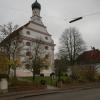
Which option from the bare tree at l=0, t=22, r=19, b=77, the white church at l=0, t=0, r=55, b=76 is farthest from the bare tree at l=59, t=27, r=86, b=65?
the bare tree at l=0, t=22, r=19, b=77

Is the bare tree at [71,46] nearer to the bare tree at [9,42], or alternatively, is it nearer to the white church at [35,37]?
the white church at [35,37]

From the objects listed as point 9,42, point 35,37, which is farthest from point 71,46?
point 9,42

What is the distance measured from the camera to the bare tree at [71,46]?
61312 mm

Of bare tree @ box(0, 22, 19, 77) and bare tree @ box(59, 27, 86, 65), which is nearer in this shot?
bare tree @ box(0, 22, 19, 77)

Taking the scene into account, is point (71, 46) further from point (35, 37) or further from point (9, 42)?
point (9, 42)

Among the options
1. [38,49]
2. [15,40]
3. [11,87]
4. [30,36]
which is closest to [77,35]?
[30,36]

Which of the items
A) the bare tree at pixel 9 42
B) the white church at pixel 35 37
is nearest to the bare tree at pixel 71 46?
the white church at pixel 35 37

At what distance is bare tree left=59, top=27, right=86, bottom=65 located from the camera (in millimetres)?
61312

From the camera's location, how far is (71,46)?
62438mm

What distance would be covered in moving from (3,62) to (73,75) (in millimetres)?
13959

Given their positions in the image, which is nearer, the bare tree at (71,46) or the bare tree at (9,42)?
the bare tree at (9,42)

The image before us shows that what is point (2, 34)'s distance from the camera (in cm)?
3816

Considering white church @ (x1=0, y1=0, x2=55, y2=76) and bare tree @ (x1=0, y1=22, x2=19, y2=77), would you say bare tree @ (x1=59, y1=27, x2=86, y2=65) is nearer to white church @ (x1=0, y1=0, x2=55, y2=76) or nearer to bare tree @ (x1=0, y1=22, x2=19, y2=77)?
white church @ (x1=0, y1=0, x2=55, y2=76)

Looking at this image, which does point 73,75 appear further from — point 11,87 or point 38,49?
point 11,87
